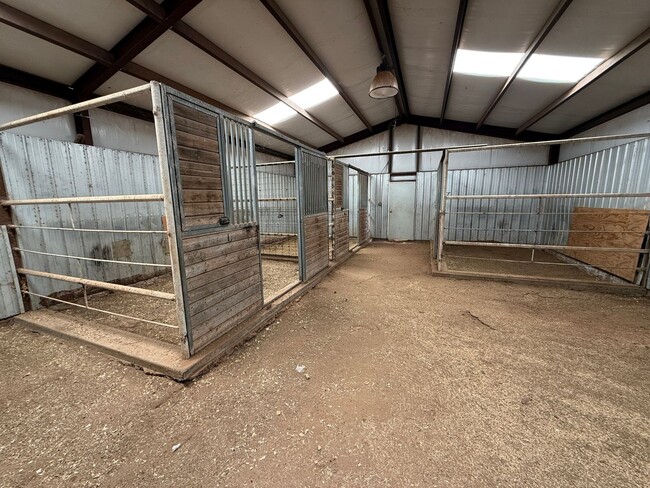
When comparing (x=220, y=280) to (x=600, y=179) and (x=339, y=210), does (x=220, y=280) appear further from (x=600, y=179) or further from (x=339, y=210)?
(x=600, y=179)

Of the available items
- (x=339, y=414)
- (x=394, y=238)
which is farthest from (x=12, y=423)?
(x=394, y=238)

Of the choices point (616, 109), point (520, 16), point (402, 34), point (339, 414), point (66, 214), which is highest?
point (402, 34)

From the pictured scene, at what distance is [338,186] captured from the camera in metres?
5.42

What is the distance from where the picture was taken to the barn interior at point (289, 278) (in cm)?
140

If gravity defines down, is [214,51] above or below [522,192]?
above

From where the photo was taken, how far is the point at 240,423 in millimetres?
1550

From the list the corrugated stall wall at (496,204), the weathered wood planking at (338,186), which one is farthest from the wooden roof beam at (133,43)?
the corrugated stall wall at (496,204)

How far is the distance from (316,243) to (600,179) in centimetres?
561

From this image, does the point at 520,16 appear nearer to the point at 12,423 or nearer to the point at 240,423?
the point at 240,423

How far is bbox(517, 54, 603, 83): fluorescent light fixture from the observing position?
379 cm

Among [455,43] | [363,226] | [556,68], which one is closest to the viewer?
[455,43]

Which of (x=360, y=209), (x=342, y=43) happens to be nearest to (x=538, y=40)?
(x=342, y=43)

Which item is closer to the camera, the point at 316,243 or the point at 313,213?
the point at 313,213

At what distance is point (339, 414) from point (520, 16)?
4878 mm
